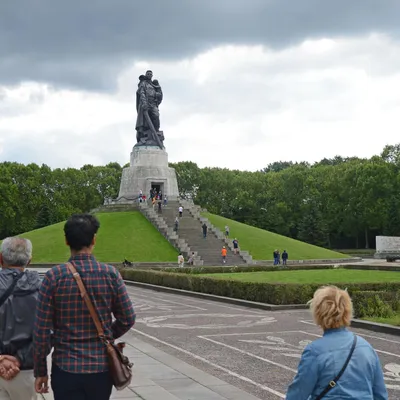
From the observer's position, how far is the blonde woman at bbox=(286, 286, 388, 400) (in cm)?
406

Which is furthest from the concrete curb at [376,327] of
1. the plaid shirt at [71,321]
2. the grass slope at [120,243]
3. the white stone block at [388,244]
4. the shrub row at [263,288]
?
the white stone block at [388,244]

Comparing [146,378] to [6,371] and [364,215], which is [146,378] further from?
[364,215]

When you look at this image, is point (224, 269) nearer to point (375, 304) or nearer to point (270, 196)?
point (375, 304)

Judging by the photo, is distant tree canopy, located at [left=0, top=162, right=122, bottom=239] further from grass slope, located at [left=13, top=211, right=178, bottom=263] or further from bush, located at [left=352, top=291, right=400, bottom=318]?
bush, located at [left=352, top=291, right=400, bottom=318]

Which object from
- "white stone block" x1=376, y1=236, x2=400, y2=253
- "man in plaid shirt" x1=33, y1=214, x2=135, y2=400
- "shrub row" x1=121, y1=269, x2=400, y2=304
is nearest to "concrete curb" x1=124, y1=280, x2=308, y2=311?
"shrub row" x1=121, y1=269, x2=400, y2=304

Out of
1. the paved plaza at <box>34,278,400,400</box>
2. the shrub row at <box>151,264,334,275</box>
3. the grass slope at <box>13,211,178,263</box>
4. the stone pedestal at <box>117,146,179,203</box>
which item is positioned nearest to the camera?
the paved plaza at <box>34,278,400,400</box>

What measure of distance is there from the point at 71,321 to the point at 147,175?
5340 centimetres

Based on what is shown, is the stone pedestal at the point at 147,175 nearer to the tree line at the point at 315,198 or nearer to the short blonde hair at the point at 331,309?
the tree line at the point at 315,198

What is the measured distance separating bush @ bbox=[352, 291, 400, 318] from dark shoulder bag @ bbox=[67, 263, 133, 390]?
12.3 metres

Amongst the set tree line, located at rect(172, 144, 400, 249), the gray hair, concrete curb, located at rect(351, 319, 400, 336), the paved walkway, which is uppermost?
tree line, located at rect(172, 144, 400, 249)

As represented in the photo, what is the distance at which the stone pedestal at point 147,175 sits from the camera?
57781 mm

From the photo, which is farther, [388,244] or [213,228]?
[388,244]

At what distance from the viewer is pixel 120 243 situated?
4706 centimetres

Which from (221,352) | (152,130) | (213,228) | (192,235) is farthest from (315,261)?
(221,352)
